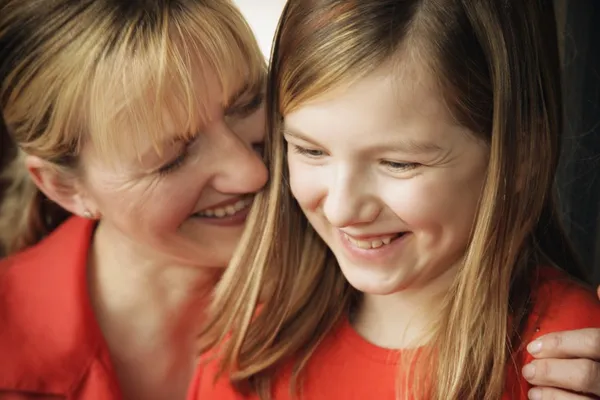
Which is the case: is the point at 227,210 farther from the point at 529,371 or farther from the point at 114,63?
the point at 529,371

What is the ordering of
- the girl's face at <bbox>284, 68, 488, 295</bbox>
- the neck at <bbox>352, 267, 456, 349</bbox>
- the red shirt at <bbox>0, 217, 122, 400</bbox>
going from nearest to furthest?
the girl's face at <bbox>284, 68, 488, 295</bbox> → the neck at <bbox>352, 267, 456, 349</bbox> → the red shirt at <bbox>0, 217, 122, 400</bbox>

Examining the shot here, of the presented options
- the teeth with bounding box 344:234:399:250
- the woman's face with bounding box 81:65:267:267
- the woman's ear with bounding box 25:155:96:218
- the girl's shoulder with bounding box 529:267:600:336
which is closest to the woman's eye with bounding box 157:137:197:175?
the woman's face with bounding box 81:65:267:267

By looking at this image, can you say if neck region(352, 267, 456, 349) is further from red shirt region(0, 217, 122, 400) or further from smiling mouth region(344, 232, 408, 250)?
red shirt region(0, 217, 122, 400)

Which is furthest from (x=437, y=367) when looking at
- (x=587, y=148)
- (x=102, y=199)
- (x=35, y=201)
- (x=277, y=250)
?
(x=35, y=201)

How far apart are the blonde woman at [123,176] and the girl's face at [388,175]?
0.47 ft

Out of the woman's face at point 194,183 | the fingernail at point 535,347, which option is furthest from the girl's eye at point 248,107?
the fingernail at point 535,347

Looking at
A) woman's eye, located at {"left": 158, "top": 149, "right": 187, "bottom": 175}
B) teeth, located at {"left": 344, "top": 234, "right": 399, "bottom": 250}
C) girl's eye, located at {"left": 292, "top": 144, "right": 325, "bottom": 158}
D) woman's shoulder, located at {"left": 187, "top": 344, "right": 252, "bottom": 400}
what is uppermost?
girl's eye, located at {"left": 292, "top": 144, "right": 325, "bottom": 158}

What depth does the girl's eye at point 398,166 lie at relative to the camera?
0.83 m

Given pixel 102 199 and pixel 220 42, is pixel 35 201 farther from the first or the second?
pixel 220 42

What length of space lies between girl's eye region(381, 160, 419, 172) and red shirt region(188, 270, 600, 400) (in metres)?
0.20

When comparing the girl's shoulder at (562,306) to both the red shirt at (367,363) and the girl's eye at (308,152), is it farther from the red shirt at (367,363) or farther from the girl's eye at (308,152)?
the girl's eye at (308,152)

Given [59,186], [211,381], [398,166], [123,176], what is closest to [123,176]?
[123,176]

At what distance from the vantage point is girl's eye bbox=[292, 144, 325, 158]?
2.88ft

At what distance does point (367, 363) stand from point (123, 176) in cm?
33
